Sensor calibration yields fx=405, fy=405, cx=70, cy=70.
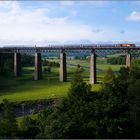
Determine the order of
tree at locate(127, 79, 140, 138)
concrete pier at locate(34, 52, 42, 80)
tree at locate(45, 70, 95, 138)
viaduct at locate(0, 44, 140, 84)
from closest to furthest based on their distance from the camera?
tree at locate(45, 70, 95, 138) → tree at locate(127, 79, 140, 138) → viaduct at locate(0, 44, 140, 84) → concrete pier at locate(34, 52, 42, 80)

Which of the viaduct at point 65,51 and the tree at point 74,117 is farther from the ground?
the viaduct at point 65,51

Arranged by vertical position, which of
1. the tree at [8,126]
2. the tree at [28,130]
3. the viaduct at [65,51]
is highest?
the viaduct at [65,51]

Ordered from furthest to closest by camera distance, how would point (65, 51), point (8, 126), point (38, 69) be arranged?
point (38, 69) < point (65, 51) < point (8, 126)

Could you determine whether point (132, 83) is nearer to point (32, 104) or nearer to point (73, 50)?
point (32, 104)

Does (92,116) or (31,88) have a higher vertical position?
(92,116)

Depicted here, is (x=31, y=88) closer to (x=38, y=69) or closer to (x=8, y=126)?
(x=38, y=69)

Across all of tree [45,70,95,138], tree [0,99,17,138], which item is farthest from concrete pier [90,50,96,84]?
tree [0,99,17,138]

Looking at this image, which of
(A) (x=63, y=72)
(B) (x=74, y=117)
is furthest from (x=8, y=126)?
(A) (x=63, y=72)

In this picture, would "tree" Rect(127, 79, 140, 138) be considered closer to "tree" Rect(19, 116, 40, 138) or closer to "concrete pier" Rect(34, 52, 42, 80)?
"tree" Rect(19, 116, 40, 138)

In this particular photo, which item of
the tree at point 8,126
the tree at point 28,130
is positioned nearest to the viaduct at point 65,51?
the tree at point 28,130

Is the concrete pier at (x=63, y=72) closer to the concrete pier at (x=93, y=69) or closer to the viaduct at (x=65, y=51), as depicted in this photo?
the viaduct at (x=65, y=51)

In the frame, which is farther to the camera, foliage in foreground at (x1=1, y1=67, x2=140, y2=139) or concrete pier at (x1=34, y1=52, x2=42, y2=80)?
concrete pier at (x1=34, y1=52, x2=42, y2=80)
